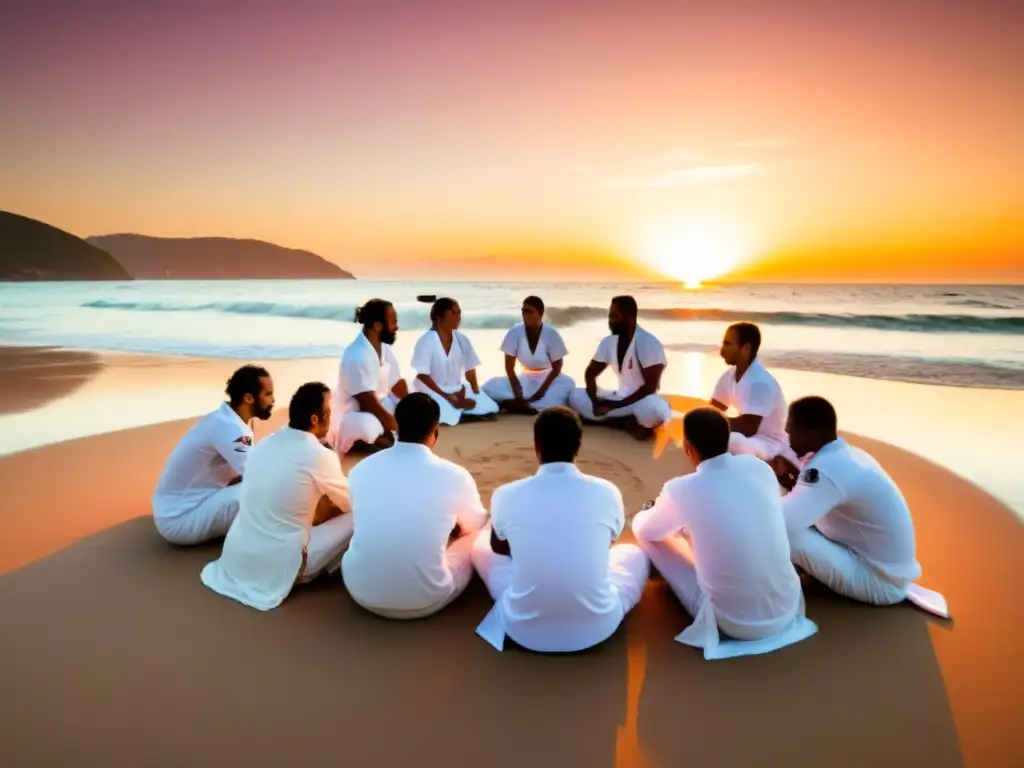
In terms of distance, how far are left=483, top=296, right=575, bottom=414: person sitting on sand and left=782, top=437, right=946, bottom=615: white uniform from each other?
407 cm

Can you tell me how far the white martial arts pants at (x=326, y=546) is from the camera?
3.38 meters

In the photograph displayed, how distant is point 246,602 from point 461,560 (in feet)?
3.53

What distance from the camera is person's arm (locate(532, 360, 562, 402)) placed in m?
7.12

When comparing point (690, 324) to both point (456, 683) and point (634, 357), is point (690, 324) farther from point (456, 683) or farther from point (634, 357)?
point (456, 683)

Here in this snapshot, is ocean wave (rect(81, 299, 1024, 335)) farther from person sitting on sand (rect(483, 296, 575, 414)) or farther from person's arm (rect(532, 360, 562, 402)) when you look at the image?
person's arm (rect(532, 360, 562, 402))

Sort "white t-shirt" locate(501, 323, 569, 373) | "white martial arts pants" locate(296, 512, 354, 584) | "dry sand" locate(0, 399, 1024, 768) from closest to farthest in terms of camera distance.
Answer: "dry sand" locate(0, 399, 1024, 768) → "white martial arts pants" locate(296, 512, 354, 584) → "white t-shirt" locate(501, 323, 569, 373)

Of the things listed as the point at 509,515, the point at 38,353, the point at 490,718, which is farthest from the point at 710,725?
the point at 38,353

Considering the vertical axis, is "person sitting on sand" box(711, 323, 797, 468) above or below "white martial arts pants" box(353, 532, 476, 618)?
above

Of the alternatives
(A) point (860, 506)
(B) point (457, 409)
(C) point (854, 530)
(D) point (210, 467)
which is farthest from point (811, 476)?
(B) point (457, 409)

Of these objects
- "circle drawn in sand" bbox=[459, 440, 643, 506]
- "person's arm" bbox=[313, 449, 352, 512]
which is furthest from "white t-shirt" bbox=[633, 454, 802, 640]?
"circle drawn in sand" bbox=[459, 440, 643, 506]

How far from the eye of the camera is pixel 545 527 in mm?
2693

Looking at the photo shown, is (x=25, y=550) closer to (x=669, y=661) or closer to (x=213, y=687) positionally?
(x=213, y=687)

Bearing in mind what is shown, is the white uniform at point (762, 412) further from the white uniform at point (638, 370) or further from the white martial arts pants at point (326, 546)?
the white martial arts pants at point (326, 546)

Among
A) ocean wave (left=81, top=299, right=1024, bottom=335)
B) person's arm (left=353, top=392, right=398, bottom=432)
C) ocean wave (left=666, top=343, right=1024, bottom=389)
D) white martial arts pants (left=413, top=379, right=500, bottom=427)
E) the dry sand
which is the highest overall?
person's arm (left=353, top=392, right=398, bottom=432)
